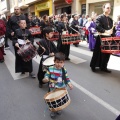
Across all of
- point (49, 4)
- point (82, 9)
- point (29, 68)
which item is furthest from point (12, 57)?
point (49, 4)

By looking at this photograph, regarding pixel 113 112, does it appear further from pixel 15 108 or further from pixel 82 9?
pixel 82 9

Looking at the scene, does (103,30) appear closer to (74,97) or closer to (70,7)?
(74,97)

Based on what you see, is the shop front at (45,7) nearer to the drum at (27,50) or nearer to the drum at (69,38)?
the drum at (69,38)

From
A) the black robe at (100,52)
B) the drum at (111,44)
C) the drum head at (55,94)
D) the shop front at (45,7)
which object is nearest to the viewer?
the drum head at (55,94)

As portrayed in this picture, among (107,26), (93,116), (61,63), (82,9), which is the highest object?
(82,9)

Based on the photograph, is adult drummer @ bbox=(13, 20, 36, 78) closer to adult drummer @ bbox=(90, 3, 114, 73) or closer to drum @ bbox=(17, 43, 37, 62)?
drum @ bbox=(17, 43, 37, 62)

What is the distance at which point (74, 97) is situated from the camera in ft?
13.2

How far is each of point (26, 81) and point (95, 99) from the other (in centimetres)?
199

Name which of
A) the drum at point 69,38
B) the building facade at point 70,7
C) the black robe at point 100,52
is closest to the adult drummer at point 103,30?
the black robe at point 100,52

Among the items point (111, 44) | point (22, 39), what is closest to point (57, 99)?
point (111, 44)

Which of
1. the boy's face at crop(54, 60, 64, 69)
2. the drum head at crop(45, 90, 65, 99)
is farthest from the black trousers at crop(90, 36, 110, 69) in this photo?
the drum head at crop(45, 90, 65, 99)

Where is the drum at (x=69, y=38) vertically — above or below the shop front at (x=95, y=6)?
below

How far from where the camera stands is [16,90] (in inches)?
176

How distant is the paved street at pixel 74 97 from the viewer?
333cm
